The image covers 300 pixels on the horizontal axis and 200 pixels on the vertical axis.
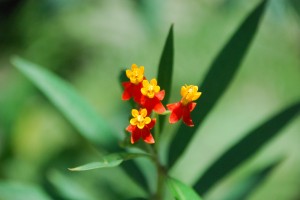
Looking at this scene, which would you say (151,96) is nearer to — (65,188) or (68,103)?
(68,103)

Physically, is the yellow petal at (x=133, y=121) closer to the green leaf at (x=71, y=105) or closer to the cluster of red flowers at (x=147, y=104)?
the cluster of red flowers at (x=147, y=104)

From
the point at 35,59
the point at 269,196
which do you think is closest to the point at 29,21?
the point at 35,59

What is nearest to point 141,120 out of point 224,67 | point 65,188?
point 224,67

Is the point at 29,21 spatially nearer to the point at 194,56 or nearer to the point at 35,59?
the point at 35,59

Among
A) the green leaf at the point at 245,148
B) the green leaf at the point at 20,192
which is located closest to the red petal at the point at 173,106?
the green leaf at the point at 245,148

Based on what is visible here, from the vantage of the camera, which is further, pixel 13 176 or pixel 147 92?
pixel 13 176

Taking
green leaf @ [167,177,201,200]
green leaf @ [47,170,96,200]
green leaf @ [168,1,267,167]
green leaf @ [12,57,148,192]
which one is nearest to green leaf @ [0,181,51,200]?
green leaf @ [47,170,96,200]

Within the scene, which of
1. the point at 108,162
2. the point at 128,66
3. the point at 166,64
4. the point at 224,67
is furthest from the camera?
the point at 128,66
